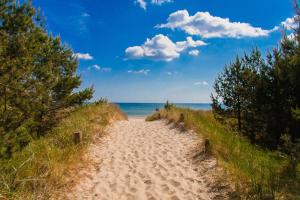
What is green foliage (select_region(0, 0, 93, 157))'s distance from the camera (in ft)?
20.7

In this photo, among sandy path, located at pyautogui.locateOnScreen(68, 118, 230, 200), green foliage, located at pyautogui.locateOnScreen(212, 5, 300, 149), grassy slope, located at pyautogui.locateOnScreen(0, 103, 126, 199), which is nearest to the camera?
grassy slope, located at pyautogui.locateOnScreen(0, 103, 126, 199)

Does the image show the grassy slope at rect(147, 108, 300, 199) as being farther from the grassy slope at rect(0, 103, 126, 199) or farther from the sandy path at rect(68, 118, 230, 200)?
the grassy slope at rect(0, 103, 126, 199)

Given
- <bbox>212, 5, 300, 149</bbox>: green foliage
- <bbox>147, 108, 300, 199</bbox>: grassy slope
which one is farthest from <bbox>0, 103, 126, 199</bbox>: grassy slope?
<bbox>212, 5, 300, 149</bbox>: green foliage

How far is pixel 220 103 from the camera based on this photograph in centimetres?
1612

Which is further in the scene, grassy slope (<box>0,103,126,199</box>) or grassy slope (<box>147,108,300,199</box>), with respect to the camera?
grassy slope (<box>147,108,300,199</box>)

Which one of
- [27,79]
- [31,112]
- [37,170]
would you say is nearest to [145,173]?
[37,170]

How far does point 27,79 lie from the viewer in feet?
29.2

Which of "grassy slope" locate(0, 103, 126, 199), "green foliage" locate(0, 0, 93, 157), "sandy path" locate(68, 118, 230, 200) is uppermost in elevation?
"green foliage" locate(0, 0, 93, 157)

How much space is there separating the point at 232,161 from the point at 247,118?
19.7 ft

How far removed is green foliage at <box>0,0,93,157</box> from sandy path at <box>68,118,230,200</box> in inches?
76.3

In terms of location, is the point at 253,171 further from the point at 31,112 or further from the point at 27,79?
the point at 27,79

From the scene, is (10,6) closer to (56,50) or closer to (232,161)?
(56,50)

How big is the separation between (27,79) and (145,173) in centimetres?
513

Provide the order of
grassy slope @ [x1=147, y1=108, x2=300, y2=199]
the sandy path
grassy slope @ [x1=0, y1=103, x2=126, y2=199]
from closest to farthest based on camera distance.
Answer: grassy slope @ [x1=0, y1=103, x2=126, y2=199], grassy slope @ [x1=147, y1=108, x2=300, y2=199], the sandy path
